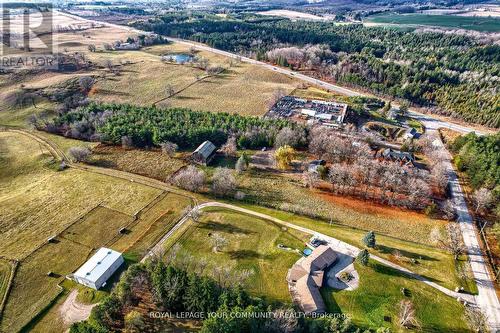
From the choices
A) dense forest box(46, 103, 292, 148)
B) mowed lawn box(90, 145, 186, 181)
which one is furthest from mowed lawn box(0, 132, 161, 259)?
dense forest box(46, 103, 292, 148)

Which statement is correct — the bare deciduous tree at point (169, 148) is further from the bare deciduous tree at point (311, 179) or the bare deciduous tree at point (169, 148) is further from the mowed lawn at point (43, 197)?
the bare deciduous tree at point (311, 179)

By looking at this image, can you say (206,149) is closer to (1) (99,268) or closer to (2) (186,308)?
(1) (99,268)

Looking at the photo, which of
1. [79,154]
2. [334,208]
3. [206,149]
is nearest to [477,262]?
[334,208]

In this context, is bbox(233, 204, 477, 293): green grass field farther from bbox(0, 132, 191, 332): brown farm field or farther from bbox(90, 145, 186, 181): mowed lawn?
bbox(90, 145, 186, 181): mowed lawn

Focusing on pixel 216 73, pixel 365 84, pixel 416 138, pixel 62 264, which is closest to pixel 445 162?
pixel 416 138

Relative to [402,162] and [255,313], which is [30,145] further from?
[402,162]

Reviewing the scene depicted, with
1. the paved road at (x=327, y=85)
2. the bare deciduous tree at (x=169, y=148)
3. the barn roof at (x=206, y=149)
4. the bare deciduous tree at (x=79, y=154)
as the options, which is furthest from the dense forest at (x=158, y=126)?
the paved road at (x=327, y=85)
